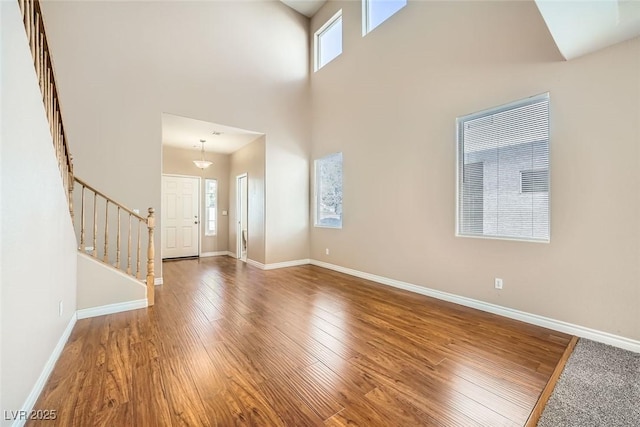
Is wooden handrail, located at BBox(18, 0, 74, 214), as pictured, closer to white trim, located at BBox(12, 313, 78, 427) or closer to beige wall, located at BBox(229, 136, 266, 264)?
white trim, located at BBox(12, 313, 78, 427)

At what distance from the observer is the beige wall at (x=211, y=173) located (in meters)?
6.62

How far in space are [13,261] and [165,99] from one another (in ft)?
12.4

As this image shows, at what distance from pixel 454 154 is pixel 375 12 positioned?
10.5 feet

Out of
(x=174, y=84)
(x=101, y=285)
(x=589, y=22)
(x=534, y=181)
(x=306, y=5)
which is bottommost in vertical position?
(x=101, y=285)

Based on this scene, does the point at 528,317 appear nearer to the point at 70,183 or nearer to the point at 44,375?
the point at 44,375

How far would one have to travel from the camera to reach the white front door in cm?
652

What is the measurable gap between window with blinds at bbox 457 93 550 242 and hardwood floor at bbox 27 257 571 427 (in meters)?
1.03

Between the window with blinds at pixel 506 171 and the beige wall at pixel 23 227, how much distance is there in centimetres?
388

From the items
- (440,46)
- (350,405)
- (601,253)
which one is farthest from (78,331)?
(440,46)

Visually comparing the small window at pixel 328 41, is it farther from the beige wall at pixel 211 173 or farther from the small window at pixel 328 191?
the beige wall at pixel 211 173

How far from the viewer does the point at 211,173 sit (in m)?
7.12

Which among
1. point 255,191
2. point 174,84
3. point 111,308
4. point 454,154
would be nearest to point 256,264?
point 255,191

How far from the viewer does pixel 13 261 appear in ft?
4.49

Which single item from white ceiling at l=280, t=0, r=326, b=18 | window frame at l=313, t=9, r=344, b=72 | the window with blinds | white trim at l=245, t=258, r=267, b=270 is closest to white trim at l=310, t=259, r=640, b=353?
the window with blinds
